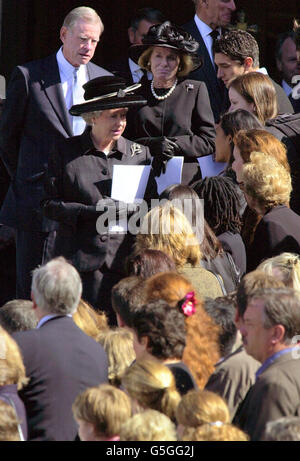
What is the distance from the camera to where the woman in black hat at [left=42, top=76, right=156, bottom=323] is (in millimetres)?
5695

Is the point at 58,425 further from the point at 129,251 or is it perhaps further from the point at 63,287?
the point at 129,251

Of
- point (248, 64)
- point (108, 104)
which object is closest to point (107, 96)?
point (108, 104)

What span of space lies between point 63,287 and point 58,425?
0.59 m

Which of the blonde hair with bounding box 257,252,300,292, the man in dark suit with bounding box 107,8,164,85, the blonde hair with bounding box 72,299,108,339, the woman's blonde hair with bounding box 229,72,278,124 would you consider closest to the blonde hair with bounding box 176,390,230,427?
the blonde hair with bounding box 72,299,108,339

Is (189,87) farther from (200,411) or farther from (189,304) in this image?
(200,411)

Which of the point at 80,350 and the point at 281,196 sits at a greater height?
the point at 281,196

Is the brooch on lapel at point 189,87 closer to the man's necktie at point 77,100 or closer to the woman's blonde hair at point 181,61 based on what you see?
the woman's blonde hair at point 181,61

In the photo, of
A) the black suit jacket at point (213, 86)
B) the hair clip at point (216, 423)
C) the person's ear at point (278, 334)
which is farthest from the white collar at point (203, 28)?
the hair clip at point (216, 423)

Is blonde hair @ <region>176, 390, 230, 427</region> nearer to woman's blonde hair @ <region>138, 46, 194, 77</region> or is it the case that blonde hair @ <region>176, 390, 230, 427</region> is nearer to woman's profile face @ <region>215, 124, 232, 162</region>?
woman's profile face @ <region>215, 124, 232, 162</region>

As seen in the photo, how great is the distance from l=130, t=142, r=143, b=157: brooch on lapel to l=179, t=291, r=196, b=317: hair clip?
1.78 m

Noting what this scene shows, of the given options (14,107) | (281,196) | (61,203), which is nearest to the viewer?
(281,196)

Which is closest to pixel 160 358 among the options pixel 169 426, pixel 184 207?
pixel 169 426

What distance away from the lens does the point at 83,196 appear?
18.7ft
